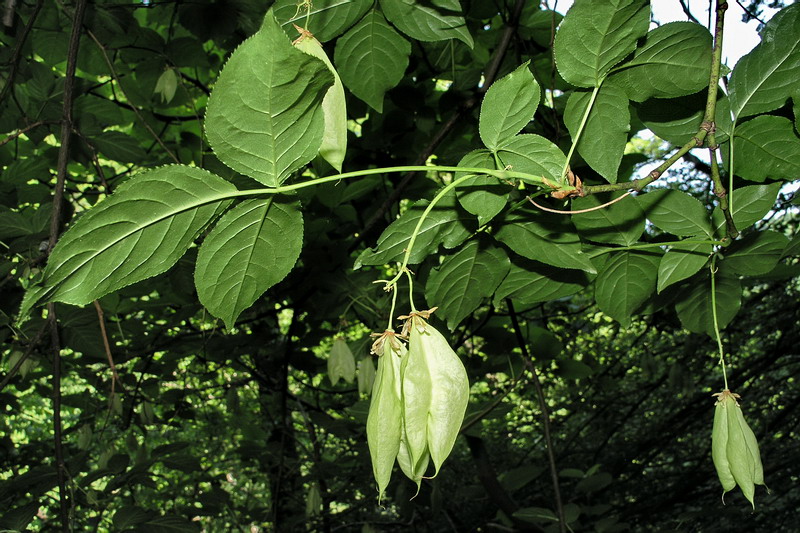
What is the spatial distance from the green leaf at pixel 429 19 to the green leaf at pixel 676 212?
344 mm

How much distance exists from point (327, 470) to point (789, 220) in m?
2.14

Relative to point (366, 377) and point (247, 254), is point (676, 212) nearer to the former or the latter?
point (247, 254)

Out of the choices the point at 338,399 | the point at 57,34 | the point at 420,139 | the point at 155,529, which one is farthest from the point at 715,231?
the point at 338,399

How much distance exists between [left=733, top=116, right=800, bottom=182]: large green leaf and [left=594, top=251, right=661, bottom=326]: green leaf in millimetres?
178

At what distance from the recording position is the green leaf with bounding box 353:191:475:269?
0.76 m

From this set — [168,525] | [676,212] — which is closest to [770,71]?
[676,212]

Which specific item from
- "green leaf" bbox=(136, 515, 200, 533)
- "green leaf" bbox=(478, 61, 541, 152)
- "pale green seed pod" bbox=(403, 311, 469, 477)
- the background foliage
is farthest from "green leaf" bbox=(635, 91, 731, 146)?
"green leaf" bbox=(136, 515, 200, 533)

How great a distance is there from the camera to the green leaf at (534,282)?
2.89 ft

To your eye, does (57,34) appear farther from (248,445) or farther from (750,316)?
(750,316)

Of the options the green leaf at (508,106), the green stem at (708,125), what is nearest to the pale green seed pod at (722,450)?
the green stem at (708,125)

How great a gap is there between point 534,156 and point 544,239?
18cm

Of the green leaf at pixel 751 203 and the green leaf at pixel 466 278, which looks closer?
the green leaf at pixel 751 203

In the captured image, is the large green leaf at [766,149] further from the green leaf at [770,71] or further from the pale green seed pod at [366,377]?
the pale green seed pod at [366,377]

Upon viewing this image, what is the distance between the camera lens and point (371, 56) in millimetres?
986
